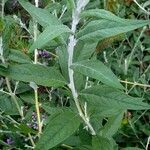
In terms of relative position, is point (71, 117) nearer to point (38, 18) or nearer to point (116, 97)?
point (116, 97)

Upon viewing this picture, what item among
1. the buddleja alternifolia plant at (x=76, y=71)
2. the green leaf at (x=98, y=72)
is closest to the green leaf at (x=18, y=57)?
the buddleja alternifolia plant at (x=76, y=71)

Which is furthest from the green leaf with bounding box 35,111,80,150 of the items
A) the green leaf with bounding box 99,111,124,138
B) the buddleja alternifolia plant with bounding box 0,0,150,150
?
the green leaf with bounding box 99,111,124,138

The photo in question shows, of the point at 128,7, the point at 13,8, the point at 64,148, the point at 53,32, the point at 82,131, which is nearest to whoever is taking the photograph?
the point at 53,32

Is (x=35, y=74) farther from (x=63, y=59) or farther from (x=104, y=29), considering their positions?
(x=104, y=29)

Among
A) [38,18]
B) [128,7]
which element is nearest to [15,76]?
[38,18]

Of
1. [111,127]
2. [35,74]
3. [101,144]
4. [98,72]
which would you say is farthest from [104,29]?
[111,127]
